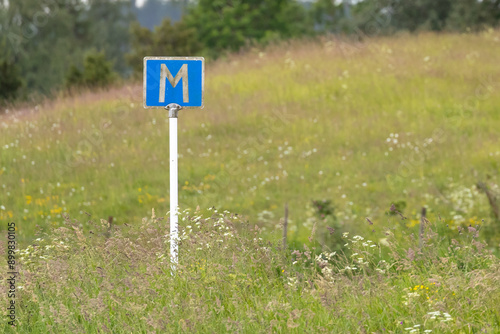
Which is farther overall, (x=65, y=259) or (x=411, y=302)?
(x=65, y=259)

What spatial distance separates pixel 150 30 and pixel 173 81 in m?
25.2

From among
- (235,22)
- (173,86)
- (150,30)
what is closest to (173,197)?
(173,86)

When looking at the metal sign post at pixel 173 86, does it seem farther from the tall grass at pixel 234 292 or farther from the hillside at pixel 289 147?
the hillside at pixel 289 147

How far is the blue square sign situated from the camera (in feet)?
21.1

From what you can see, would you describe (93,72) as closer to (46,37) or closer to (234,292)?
(46,37)

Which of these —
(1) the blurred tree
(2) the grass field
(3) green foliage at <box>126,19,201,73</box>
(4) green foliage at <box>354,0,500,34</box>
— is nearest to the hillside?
(2) the grass field

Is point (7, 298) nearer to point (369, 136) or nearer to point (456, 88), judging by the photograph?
point (369, 136)

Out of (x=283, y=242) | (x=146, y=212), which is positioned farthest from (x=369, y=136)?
(x=283, y=242)

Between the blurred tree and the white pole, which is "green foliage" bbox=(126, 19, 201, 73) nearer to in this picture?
the blurred tree

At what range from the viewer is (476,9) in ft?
88.5

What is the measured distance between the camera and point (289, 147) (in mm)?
12445

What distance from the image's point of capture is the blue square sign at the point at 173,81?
6430 mm

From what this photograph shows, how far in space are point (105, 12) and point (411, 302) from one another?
47.2 m

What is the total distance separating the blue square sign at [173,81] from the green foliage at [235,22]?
2779 centimetres
